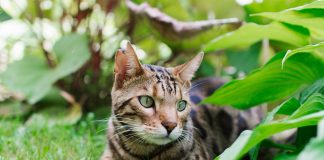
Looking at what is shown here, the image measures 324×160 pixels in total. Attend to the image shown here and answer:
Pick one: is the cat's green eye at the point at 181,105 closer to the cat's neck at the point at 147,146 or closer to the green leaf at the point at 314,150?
the cat's neck at the point at 147,146

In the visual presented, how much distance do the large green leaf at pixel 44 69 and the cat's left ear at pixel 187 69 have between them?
0.81 metres

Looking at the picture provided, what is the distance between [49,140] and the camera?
7.98 feet

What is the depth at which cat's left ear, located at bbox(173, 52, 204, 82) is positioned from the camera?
→ 200 centimetres

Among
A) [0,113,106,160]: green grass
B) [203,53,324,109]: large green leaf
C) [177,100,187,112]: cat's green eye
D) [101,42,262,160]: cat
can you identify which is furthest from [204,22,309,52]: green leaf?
[0,113,106,160]: green grass

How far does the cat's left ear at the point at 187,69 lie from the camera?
1997mm

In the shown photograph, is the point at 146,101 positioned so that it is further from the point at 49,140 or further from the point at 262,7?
the point at 262,7

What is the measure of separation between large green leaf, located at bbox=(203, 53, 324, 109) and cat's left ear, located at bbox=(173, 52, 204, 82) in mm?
141

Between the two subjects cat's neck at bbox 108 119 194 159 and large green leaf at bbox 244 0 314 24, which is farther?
large green leaf at bbox 244 0 314 24

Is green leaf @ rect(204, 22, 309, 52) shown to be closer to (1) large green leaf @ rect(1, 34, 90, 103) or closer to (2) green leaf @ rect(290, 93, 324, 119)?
(2) green leaf @ rect(290, 93, 324, 119)

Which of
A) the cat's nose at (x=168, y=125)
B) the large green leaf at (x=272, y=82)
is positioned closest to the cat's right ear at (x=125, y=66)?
the cat's nose at (x=168, y=125)

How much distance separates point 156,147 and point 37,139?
803 millimetres

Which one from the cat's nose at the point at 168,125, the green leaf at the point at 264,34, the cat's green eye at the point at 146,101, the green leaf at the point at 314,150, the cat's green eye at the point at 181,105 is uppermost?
the green leaf at the point at 264,34

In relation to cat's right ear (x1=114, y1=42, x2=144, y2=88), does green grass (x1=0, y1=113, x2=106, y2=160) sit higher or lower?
lower

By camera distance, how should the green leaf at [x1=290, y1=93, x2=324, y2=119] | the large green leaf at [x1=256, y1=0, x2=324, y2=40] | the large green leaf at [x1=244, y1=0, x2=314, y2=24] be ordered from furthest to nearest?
the large green leaf at [x1=244, y1=0, x2=314, y2=24], the large green leaf at [x1=256, y1=0, x2=324, y2=40], the green leaf at [x1=290, y1=93, x2=324, y2=119]
